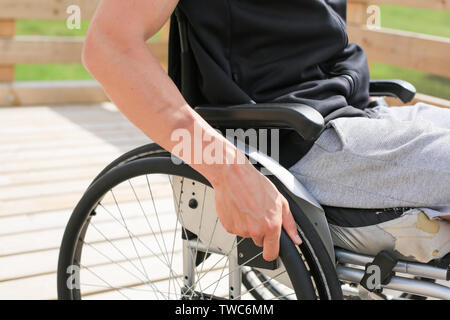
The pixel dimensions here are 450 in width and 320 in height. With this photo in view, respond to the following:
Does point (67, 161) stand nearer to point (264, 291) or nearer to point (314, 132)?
point (264, 291)

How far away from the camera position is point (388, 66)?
941 cm

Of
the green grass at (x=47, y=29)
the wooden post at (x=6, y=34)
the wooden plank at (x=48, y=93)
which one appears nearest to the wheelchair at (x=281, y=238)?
the wooden plank at (x=48, y=93)

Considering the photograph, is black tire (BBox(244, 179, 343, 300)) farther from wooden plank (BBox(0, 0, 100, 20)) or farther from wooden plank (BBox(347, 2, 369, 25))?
wooden plank (BBox(0, 0, 100, 20))

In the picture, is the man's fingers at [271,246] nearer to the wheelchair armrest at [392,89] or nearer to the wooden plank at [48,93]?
the wheelchair armrest at [392,89]

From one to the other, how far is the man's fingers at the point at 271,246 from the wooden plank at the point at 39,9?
3598mm

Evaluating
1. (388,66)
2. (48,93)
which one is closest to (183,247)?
(48,93)

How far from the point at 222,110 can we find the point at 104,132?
258 cm

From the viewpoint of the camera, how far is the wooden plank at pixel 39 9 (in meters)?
4.13

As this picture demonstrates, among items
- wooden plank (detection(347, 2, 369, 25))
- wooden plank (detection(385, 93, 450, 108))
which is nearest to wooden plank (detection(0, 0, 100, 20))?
wooden plank (detection(347, 2, 369, 25))

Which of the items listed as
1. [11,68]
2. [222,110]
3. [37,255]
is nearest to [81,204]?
[222,110]

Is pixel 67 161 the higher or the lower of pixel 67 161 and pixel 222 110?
the lower

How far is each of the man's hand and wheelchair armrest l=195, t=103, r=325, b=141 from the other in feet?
0.33
